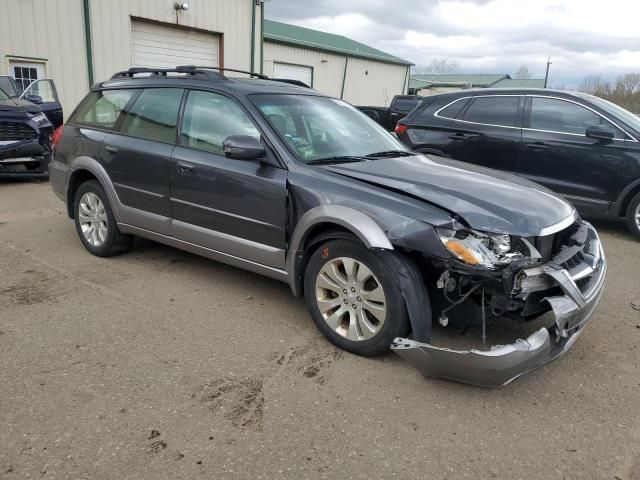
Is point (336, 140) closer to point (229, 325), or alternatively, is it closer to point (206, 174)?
point (206, 174)

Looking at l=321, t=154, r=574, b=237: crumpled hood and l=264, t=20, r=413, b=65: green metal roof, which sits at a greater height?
l=264, t=20, r=413, b=65: green metal roof

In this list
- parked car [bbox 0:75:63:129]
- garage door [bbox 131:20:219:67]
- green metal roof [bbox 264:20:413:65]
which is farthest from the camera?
green metal roof [bbox 264:20:413:65]

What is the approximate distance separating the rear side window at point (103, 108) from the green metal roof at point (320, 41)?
54.9 ft

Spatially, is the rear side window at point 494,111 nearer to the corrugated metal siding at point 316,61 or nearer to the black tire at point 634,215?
the black tire at point 634,215

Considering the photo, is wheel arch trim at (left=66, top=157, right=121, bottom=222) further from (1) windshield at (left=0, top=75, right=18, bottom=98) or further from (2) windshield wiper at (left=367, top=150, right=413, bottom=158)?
(1) windshield at (left=0, top=75, right=18, bottom=98)

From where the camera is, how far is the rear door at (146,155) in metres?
4.36

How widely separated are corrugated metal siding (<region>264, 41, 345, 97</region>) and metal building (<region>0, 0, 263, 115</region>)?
4653 mm

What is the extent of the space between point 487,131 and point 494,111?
31cm

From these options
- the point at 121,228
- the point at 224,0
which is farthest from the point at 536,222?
the point at 224,0

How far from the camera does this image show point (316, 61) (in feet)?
77.4

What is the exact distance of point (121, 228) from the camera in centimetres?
484

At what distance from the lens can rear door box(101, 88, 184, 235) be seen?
4359 millimetres

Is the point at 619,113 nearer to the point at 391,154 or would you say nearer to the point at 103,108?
the point at 391,154

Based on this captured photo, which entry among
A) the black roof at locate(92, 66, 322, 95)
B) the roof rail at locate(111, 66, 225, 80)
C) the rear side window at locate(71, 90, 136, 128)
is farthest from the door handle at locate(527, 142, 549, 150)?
the rear side window at locate(71, 90, 136, 128)
